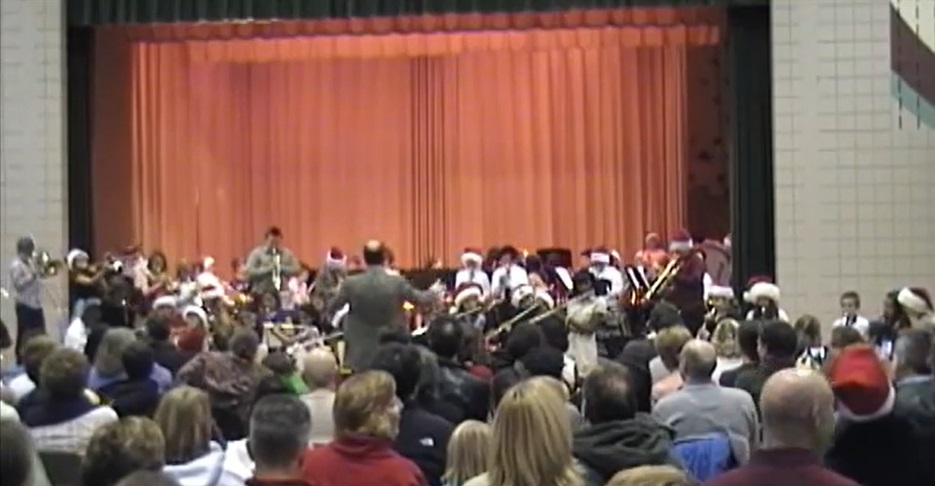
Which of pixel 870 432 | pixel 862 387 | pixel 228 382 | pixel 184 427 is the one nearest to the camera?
pixel 862 387

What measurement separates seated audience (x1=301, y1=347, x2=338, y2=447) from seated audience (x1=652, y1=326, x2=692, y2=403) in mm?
1581

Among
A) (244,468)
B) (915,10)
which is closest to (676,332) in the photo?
(244,468)

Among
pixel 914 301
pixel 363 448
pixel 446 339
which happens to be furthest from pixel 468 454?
pixel 914 301

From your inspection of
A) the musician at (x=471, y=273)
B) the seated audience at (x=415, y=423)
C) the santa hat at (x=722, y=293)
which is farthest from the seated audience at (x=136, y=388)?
the musician at (x=471, y=273)

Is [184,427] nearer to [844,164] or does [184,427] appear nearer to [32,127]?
[844,164]

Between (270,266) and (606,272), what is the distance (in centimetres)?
423

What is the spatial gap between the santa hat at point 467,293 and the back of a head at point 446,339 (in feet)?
26.7

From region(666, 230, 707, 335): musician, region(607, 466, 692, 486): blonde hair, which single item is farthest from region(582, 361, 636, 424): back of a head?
region(666, 230, 707, 335): musician

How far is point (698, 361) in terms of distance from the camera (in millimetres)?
6863

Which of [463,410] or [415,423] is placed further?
→ [463,410]

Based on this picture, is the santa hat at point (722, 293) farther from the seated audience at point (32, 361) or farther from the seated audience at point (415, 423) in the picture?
the seated audience at point (415, 423)

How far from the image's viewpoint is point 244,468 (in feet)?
19.4

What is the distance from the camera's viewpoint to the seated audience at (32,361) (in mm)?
7535

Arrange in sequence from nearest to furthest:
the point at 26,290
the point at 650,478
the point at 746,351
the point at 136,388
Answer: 1. the point at 650,478
2. the point at 136,388
3. the point at 746,351
4. the point at 26,290
